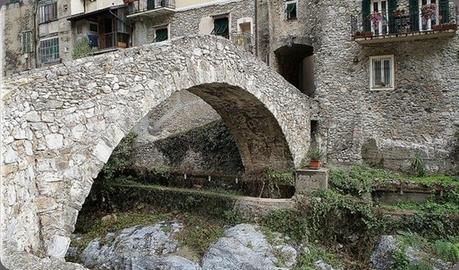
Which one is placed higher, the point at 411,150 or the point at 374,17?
the point at 374,17

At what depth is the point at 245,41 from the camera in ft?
49.1

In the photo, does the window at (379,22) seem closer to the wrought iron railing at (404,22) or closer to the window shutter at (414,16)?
the wrought iron railing at (404,22)

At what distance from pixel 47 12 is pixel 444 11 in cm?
1818

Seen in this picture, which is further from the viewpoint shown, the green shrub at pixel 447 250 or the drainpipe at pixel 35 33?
the drainpipe at pixel 35 33

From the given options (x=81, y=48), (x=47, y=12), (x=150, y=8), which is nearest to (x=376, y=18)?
(x=150, y=8)

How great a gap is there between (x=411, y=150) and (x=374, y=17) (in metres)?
3.87

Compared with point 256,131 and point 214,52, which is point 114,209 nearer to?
point 256,131

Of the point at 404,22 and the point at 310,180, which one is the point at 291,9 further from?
the point at 310,180

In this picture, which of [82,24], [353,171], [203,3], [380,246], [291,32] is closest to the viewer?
[380,246]

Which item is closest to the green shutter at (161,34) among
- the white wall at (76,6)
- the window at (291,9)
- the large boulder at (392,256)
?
the white wall at (76,6)

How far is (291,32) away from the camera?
14328mm

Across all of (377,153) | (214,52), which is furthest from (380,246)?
(214,52)

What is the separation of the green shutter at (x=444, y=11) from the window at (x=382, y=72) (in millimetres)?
1610

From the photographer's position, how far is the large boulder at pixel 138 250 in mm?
9023
